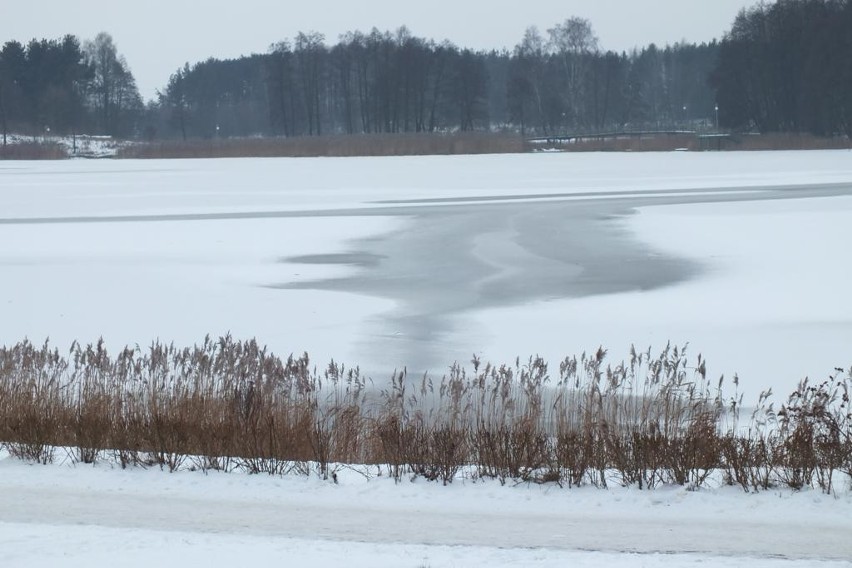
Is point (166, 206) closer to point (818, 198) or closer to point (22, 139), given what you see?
point (818, 198)

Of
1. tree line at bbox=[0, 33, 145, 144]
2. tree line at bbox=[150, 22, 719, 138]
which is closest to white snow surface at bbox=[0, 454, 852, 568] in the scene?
→ tree line at bbox=[0, 33, 145, 144]

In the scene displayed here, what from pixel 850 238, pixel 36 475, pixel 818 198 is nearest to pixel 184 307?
pixel 36 475

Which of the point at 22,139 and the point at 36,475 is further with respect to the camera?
the point at 22,139

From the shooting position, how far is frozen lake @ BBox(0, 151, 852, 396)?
11.4 meters

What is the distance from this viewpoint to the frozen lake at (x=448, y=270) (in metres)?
11.4

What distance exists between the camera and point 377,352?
35.7ft

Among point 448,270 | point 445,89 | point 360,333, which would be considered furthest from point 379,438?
point 445,89

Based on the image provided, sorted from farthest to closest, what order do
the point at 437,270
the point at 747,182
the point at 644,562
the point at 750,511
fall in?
the point at 747,182
the point at 437,270
the point at 750,511
the point at 644,562

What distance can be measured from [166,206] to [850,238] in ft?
50.9

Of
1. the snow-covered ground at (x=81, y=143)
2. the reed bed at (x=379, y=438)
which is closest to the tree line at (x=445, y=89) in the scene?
the snow-covered ground at (x=81, y=143)

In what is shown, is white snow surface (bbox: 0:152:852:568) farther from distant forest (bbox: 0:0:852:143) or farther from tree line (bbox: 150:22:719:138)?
tree line (bbox: 150:22:719:138)

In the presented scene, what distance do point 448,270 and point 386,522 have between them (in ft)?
36.1

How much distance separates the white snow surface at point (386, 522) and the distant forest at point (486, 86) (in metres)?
66.2

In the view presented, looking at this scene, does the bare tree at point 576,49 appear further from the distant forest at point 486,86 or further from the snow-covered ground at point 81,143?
the snow-covered ground at point 81,143
